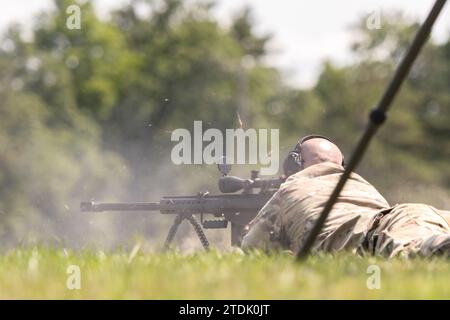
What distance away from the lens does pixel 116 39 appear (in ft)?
271

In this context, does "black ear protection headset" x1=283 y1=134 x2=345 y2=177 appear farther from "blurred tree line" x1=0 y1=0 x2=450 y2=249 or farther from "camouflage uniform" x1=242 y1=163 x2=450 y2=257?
"blurred tree line" x1=0 y1=0 x2=450 y2=249

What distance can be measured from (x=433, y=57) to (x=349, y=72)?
6472mm

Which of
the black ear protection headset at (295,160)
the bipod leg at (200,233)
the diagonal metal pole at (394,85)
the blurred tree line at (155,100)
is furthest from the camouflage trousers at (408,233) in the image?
the blurred tree line at (155,100)

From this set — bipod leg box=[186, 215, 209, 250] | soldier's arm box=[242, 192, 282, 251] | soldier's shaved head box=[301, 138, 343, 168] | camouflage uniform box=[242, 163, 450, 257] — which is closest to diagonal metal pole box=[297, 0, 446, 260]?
camouflage uniform box=[242, 163, 450, 257]

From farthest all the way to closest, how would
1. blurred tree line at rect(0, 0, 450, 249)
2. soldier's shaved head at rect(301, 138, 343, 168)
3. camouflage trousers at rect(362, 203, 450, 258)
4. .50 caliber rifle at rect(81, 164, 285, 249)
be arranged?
blurred tree line at rect(0, 0, 450, 249)
.50 caliber rifle at rect(81, 164, 285, 249)
soldier's shaved head at rect(301, 138, 343, 168)
camouflage trousers at rect(362, 203, 450, 258)

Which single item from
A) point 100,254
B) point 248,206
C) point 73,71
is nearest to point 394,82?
point 100,254

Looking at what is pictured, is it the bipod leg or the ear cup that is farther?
the bipod leg

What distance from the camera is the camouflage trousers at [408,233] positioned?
7.84 metres

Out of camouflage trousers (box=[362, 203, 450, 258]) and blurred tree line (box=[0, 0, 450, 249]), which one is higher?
blurred tree line (box=[0, 0, 450, 249])

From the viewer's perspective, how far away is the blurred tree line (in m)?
63.2

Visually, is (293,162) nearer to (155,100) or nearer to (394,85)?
(394,85)

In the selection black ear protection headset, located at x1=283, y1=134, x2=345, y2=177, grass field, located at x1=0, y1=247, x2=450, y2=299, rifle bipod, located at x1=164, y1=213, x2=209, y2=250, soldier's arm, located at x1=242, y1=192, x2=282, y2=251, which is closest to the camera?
grass field, located at x1=0, y1=247, x2=450, y2=299

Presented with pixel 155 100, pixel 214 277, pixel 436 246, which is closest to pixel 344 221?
pixel 436 246
